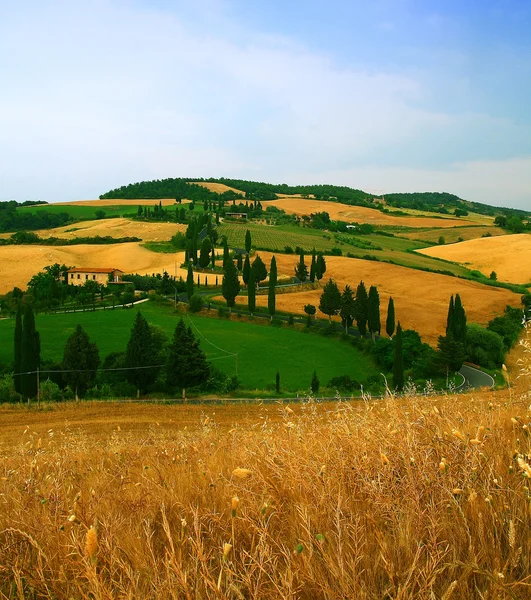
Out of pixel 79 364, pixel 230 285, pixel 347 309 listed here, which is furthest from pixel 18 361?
pixel 347 309

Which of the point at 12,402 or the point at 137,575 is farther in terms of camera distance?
the point at 12,402

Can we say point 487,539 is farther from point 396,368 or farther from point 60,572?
point 396,368

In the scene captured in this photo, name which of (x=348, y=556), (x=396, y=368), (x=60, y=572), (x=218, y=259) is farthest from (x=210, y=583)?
(x=218, y=259)

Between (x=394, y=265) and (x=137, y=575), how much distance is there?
8354 cm

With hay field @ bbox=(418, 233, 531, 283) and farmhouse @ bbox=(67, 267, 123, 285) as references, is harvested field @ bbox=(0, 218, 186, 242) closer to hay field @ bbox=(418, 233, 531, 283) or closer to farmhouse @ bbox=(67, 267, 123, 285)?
farmhouse @ bbox=(67, 267, 123, 285)

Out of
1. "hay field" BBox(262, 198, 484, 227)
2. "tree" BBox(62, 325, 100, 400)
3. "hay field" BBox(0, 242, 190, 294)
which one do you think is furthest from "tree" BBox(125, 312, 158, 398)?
"hay field" BBox(262, 198, 484, 227)

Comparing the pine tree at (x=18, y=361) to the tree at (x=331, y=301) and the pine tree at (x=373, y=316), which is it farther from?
the pine tree at (x=373, y=316)

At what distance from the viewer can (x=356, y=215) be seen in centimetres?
15862

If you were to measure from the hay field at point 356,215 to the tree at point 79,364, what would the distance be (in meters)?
126

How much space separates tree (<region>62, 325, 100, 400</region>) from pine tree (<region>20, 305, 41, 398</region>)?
6.07 feet

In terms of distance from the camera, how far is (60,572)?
2518 millimetres

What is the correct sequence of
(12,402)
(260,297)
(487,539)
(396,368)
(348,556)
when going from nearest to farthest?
1. (348,556)
2. (487,539)
3. (12,402)
4. (396,368)
5. (260,297)

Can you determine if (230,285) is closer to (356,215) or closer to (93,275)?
(93,275)

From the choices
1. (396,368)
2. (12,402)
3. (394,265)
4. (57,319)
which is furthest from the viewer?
(394,265)
